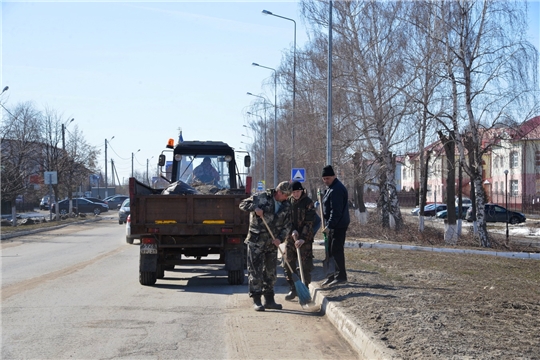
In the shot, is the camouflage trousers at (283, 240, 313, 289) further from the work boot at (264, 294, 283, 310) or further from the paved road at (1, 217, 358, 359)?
the work boot at (264, 294, 283, 310)

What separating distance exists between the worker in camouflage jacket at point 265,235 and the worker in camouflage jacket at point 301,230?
47 centimetres

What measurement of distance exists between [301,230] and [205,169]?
19.0 feet

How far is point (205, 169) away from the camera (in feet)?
49.6

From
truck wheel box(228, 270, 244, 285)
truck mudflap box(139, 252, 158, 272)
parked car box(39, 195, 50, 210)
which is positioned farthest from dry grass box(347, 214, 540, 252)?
parked car box(39, 195, 50, 210)

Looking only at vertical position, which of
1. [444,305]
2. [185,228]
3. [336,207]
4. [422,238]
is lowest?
[422,238]

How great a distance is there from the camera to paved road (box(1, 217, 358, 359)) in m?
6.43

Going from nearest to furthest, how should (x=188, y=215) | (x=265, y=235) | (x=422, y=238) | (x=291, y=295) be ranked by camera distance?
1. (x=265, y=235)
2. (x=291, y=295)
3. (x=188, y=215)
4. (x=422, y=238)

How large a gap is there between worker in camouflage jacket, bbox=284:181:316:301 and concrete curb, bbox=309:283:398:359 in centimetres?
81

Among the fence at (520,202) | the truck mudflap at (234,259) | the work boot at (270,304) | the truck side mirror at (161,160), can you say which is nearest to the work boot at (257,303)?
the work boot at (270,304)

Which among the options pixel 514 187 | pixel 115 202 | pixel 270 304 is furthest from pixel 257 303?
pixel 115 202

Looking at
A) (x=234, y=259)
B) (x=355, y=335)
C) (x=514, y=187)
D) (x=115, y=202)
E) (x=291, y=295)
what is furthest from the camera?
(x=115, y=202)

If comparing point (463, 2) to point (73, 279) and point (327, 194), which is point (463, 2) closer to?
point (327, 194)

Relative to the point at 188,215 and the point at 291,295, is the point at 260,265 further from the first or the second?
the point at 188,215

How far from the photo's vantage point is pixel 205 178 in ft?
49.2
